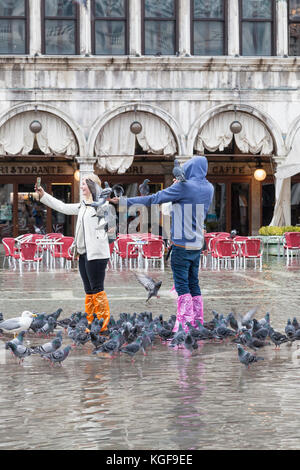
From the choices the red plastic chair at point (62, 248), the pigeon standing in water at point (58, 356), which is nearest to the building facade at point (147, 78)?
the red plastic chair at point (62, 248)

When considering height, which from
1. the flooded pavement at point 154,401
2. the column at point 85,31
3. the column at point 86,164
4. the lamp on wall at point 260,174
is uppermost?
the column at point 85,31

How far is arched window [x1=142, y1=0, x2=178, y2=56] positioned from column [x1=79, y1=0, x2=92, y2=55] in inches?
67.7

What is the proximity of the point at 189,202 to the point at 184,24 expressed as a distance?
19451mm

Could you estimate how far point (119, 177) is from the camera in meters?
30.4

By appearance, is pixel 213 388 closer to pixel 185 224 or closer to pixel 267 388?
pixel 267 388

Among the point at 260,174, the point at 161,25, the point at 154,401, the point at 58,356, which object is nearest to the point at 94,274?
the point at 58,356

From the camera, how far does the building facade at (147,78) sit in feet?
86.7

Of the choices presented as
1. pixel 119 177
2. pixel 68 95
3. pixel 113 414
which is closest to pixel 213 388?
pixel 113 414

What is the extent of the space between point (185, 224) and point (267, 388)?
8.02 ft

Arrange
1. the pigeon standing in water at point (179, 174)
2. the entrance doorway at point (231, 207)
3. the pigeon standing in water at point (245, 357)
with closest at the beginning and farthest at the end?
1. the pigeon standing in water at point (245, 357)
2. the pigeon standing in water at point (179, 174)
3. the entrance doorway at point (231, 207)

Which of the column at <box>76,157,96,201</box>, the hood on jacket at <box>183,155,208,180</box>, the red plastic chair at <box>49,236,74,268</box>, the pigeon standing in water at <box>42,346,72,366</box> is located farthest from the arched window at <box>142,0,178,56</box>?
the pigeon standing in water at <box>42,346,72,366</box>

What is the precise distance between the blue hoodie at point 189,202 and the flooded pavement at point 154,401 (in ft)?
3.60

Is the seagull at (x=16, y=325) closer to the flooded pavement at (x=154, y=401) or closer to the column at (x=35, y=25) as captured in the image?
the flooded pavement at (x=154, y=401)

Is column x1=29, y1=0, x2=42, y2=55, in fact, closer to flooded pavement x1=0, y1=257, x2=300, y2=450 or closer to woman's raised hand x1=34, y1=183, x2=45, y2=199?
woman's raised hand x1=34, y1=183, x2=45, y2=199
